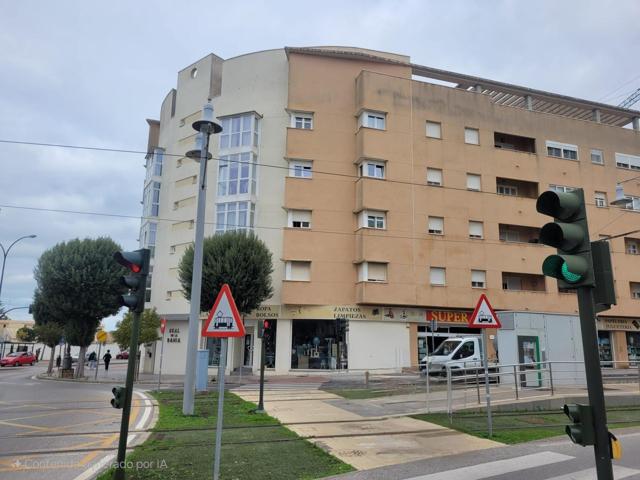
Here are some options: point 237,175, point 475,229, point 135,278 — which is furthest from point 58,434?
point 475,229

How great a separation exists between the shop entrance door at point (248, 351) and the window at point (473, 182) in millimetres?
18542

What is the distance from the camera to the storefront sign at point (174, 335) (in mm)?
34747

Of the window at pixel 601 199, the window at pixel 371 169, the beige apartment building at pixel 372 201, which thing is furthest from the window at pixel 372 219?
the window at pixel 601 199

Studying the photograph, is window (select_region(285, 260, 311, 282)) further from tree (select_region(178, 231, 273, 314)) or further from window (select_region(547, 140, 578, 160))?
window (select_region(547, 140, 578, 160))

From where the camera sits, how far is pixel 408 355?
31.5 m

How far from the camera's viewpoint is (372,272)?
31812 millimetres

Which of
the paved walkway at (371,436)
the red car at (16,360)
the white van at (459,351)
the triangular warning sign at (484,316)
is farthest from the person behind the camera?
the red car at (16,360)

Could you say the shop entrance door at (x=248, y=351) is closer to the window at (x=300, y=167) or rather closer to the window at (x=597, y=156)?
the window at (x=300, y=167)

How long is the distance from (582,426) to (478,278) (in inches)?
1254

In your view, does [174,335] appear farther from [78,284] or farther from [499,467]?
[499,467]

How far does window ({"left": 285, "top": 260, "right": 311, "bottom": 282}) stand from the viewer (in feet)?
104

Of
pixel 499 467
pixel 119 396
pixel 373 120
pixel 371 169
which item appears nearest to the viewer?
pixel 119 396

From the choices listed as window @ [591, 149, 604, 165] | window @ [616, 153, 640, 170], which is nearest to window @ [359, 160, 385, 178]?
window @ [591, 149, 604, 165]

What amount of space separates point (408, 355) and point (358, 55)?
20736 millimetres
